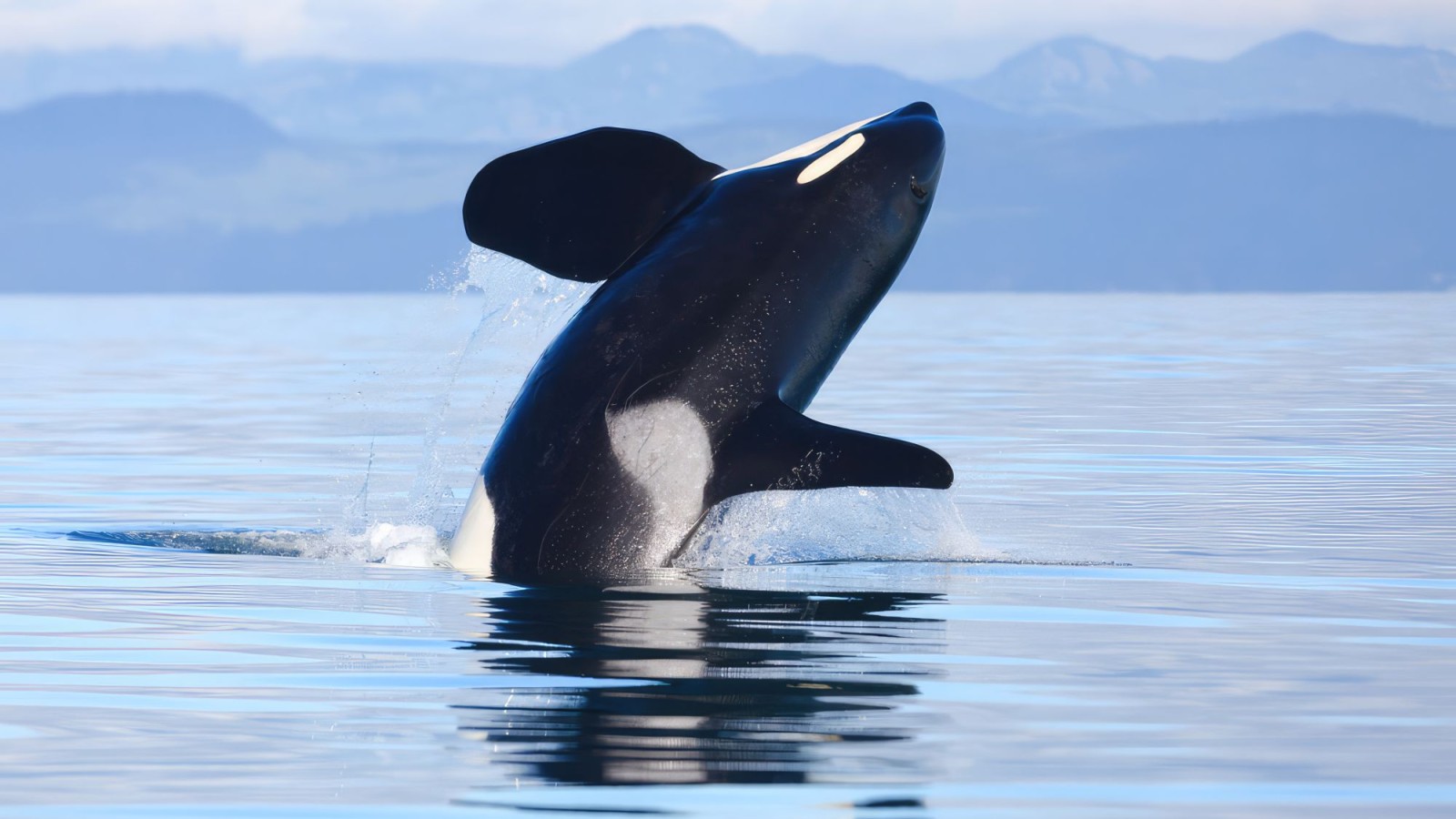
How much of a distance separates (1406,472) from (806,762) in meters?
13.6

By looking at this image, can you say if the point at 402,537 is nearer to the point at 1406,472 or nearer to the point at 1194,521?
the point at 1194,521

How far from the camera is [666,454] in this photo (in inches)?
453

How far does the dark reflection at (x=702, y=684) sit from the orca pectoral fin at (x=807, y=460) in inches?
25.2

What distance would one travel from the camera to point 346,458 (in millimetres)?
22125

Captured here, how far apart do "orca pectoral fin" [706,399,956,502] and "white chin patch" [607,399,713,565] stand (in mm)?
108

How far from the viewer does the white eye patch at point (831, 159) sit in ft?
41.8

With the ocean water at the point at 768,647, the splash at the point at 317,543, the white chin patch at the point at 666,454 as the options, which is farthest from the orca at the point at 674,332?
the splash at the point at 317,543

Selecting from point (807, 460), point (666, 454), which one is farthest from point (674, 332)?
point (807, 460)

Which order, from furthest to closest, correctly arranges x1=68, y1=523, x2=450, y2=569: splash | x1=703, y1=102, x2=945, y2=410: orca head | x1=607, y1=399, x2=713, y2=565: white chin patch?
1. x1=68, y1=523, x2=450, y2=569: splash
2. x1=703, y1=102, x2=945, y2=410: orca head
3. x1=607, y1=399, x2=713, y2=565: white chin patch

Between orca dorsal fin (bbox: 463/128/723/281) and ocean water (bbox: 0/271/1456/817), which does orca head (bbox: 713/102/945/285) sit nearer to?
orca dorsal fin (bbox: 463/128/723/281)

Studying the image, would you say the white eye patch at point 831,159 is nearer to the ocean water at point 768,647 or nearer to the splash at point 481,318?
the splash at point 481,318

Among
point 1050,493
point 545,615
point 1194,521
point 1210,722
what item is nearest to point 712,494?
point 545,615

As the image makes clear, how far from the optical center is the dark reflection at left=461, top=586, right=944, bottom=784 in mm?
7277

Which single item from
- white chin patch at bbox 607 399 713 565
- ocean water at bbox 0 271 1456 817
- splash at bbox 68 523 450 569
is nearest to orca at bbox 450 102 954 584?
white chin patch at bbox 607 399 713 565
